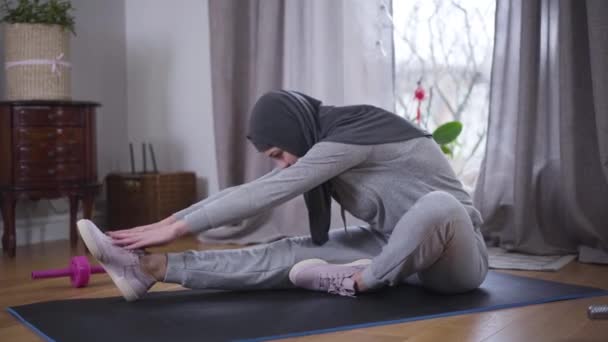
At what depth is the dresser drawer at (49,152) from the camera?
116 inches

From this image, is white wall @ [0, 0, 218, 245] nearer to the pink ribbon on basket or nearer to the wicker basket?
the wicker basket

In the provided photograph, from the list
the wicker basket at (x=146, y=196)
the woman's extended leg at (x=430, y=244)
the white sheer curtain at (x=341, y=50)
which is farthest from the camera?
the wicker basket at (x=146, y=196)

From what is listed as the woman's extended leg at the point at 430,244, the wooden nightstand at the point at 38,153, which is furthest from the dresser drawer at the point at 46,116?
the woman's extended leg at the point at 430,244

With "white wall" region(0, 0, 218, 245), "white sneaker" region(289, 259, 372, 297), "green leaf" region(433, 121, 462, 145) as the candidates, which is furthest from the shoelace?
"white wall" region(0, 0, 218, 245)

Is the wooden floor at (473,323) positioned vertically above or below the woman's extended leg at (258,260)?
below

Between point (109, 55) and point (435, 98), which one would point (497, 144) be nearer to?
point (435, 98)

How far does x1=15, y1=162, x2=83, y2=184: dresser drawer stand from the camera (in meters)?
2.94

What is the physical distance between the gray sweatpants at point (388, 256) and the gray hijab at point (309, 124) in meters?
0.22

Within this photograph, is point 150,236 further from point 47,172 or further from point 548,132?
point 548,132

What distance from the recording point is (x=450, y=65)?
302 cm

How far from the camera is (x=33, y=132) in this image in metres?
2.96

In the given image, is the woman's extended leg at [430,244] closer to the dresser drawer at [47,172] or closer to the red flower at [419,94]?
the red flower at [419,94]

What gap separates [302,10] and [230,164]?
79 centimetres

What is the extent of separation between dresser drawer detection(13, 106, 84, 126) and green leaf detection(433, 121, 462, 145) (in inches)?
60.6
